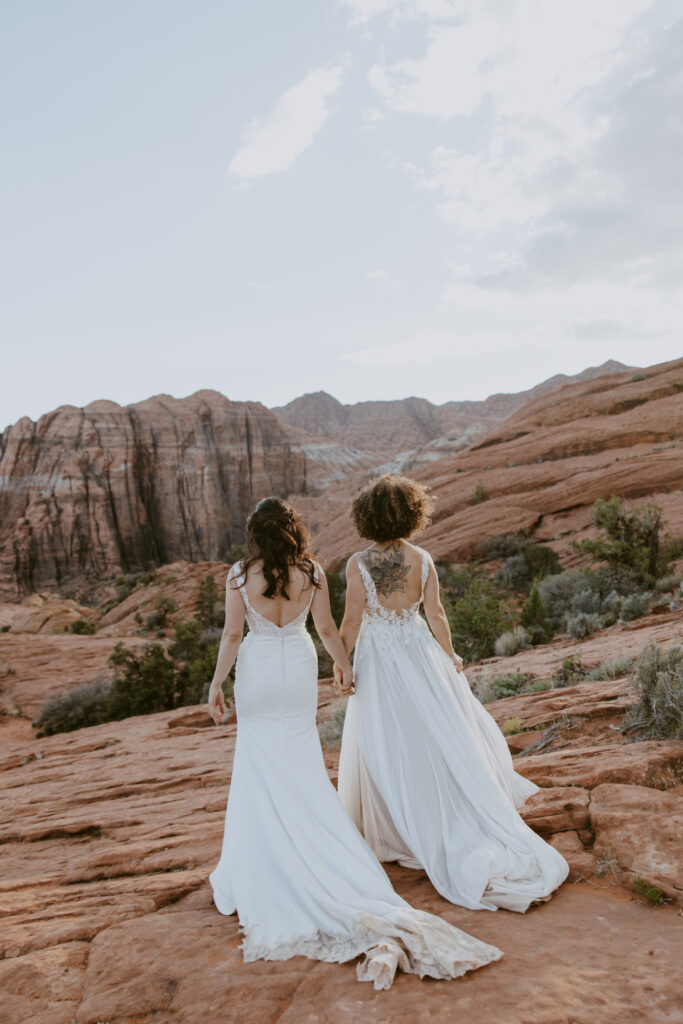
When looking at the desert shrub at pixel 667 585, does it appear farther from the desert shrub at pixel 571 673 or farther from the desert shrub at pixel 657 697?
the desert shrub at pixel 657 697

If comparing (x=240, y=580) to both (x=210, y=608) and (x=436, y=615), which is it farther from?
(x=210, y=608)

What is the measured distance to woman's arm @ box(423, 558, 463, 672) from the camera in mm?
3707

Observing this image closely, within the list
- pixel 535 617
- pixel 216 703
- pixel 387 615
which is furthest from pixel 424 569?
pixel 535 617

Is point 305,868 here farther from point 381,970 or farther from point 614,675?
point 614,675

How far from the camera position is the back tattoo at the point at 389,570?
3.67m

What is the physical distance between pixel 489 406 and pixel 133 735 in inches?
4422

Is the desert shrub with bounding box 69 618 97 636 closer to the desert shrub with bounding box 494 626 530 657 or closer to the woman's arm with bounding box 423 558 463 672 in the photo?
the desert shrub with bounding box 494 626 530 657

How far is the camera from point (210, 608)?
24250 mm

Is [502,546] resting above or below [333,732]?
above

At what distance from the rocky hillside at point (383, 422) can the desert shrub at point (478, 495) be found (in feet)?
138

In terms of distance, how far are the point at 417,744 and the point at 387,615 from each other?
29.2 inches

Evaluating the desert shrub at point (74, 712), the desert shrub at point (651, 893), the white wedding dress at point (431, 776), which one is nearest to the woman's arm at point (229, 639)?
the white wedding dress at point (431, 776)

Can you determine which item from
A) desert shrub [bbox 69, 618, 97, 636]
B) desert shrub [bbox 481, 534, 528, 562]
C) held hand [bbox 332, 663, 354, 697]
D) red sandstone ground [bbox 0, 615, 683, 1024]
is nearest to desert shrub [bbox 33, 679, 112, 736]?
red sandstone ground [bbox 0, 615, 683, 1024]

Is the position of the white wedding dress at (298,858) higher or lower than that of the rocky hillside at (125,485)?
lower
